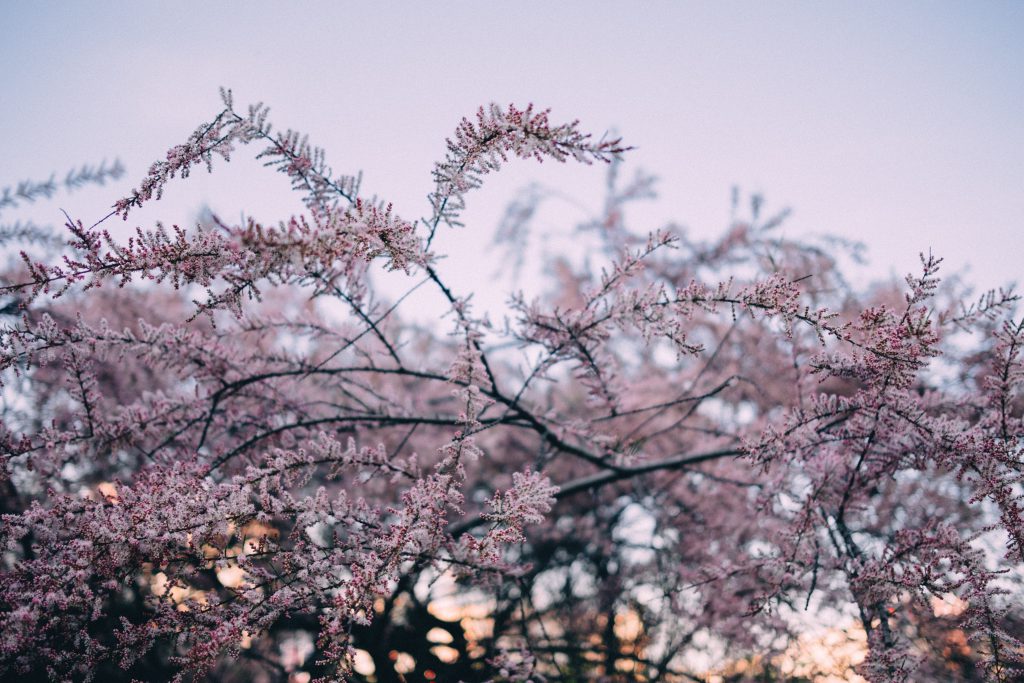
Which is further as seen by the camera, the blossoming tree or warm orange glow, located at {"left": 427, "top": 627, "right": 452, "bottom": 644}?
warm orange glow, located at {"left": 427, "top": 627, "right": 452, "bottom": 644}

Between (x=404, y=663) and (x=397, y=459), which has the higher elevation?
(x=397, y=459)

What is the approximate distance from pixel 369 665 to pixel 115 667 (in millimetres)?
1410

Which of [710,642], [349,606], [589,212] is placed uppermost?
[589,212]

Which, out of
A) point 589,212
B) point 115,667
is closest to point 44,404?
point 115,667

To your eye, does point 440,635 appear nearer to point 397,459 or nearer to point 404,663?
point 404,663

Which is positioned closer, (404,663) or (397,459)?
(397,459)

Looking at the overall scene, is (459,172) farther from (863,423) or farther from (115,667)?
(115,667)

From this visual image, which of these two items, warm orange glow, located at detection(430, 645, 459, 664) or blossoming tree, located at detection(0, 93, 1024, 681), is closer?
blossoming tree, located at detection(0, 93, 1024, 681)

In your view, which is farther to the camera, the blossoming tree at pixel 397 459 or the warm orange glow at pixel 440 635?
the warm orange glow at pixel 440 635

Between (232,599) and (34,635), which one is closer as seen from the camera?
(34,635)

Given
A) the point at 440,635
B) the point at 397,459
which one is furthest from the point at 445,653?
the point at 397,459

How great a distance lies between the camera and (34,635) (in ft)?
4.84

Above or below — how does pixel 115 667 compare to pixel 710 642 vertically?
below

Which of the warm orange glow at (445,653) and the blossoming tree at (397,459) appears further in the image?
the warm orange glow at (445,653)
